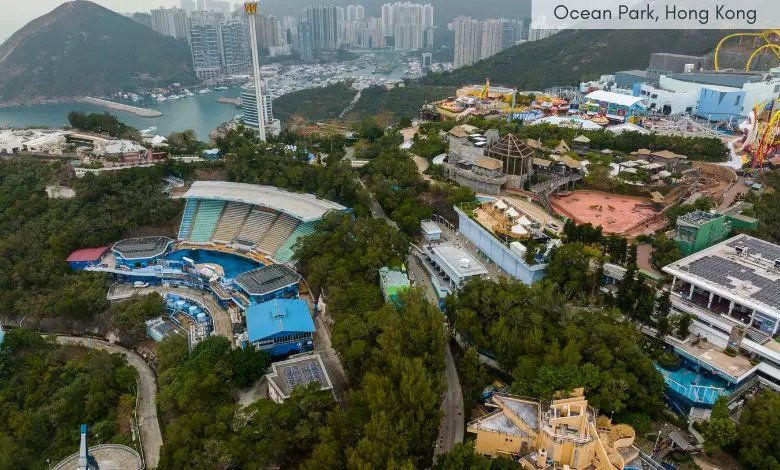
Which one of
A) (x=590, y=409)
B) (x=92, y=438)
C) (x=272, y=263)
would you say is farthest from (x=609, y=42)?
(x=92, y=438)

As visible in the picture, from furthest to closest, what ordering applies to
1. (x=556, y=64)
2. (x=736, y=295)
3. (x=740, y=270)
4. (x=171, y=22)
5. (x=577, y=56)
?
(x=171, y=22)
(x=556, y=64)
(x=577, y=56)
(x=740, y=270)
(x=736, y=295)

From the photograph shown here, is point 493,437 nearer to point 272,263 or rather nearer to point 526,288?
point 526,288

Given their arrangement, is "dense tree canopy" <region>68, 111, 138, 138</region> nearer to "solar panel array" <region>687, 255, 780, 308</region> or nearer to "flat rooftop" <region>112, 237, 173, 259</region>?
"flat rooftop" <region>112, 237, 173, 259</region>

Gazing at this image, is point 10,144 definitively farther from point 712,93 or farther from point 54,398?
point 712,93

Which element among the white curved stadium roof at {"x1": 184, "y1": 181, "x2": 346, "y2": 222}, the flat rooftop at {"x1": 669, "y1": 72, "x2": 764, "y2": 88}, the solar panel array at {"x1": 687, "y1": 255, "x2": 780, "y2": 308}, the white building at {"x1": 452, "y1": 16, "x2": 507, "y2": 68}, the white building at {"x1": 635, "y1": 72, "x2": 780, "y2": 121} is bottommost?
the white curved stadium roof at {"x1": 184, "y1": 181, "x2": 346, "y2": 222}

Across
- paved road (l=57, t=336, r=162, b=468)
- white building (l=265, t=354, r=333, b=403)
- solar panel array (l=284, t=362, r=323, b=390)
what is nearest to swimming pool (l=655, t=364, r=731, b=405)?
white building (l=265, t=354, r=333, b=403)

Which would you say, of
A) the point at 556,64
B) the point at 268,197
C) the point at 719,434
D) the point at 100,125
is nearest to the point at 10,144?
the point at 100,125

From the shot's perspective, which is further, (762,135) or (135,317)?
(762,135)
